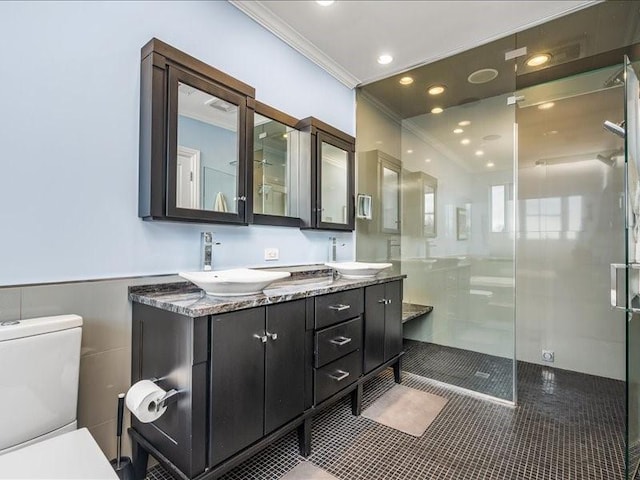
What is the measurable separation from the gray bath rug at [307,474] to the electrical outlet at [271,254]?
1243mm

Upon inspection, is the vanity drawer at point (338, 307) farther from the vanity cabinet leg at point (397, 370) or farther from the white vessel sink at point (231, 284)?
the vanity cabinet leg at point (397, 370)

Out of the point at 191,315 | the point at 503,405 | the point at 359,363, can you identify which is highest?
the point at 191,315

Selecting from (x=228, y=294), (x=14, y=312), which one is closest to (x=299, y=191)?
(x=228, y=294)

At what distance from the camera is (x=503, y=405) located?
239 centimetres

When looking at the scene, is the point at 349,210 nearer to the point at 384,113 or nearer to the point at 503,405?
the point at 384,113

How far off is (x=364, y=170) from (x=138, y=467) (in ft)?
9.26

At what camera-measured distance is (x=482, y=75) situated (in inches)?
112

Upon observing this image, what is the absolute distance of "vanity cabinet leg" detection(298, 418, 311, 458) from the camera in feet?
5.75

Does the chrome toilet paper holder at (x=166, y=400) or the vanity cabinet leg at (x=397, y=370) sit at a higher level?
the chrome toilet paper holder at (x=166, y=400)

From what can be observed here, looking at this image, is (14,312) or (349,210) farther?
(349,210)

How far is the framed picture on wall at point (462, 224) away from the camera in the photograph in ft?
10.5

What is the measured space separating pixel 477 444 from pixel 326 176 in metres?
2.10

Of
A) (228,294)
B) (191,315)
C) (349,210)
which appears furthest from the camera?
(349,210)

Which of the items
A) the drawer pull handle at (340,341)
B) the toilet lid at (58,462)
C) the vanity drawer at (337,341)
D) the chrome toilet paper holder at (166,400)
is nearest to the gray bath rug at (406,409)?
the vanity drawer at (337,341)
